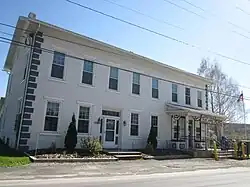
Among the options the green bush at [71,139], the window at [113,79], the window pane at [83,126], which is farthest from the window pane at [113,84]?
the green bush at [71,139]

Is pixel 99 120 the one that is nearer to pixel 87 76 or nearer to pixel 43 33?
pixel 87 76

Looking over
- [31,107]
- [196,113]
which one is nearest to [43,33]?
[31,107]

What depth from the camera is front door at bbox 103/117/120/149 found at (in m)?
18.2

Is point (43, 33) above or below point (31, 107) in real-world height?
above

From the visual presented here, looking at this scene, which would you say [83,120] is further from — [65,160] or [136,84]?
[136,84]

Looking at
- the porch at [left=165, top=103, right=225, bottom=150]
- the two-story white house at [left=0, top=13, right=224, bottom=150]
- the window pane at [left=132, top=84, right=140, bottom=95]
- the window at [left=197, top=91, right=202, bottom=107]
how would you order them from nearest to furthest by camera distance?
1. the two-story white house at [left=0, top=13, right=224, bottom=150]
2. the window pane at [left=132, top=84, right=140, bottom=95]
3. the porch at [left=165, top=103, right=225, bottom=150]
4. the window at [left=197, top=91, right=202, bottom=107]

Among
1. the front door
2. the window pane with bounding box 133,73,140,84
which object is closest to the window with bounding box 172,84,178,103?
the window pane with bounding box 133,73,140,84

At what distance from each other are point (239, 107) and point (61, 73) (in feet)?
103

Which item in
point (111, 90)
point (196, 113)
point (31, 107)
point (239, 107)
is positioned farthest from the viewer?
point (239, 107)

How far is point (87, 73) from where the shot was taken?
1795 cm

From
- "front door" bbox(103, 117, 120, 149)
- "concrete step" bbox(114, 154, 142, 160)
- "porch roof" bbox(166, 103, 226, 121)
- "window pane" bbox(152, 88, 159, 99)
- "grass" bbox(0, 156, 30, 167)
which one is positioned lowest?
"grass" bbox(0, 156, 30, 167)

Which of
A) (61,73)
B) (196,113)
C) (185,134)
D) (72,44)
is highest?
(72,44)

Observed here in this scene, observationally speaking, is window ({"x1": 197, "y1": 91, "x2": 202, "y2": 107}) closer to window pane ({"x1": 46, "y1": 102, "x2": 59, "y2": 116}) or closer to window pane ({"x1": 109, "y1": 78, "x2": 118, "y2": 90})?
window pane ({"x1": 109, "y1": 78, "x2": 118, "y2": 90})

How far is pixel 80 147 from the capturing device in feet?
54.1
